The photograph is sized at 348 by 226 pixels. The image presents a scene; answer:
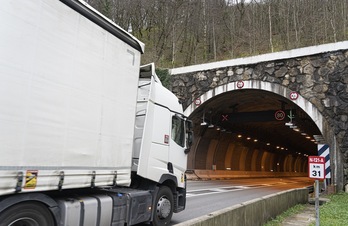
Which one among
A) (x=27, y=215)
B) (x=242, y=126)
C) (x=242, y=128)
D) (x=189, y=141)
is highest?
(x=242, y=126)

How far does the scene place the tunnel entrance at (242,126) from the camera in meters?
21.1

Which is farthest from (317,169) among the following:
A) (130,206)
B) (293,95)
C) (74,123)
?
Result: (293,95)

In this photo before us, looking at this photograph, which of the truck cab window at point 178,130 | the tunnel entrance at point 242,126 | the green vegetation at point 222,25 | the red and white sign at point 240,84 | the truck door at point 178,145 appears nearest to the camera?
the truck door at point 178,145

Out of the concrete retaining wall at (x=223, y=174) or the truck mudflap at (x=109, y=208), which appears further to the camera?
the concrete retaining wall at (x=223, y=174)

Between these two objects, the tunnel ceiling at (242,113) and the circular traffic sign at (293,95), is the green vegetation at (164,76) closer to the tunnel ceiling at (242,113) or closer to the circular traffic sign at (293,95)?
the tunnel ceiling at (242,113)

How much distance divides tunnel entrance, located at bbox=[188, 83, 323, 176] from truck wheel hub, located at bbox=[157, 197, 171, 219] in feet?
40.2

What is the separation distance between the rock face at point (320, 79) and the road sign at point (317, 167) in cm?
1097

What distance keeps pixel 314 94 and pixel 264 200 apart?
11.0 metres

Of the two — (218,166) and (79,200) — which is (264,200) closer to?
(79,200)

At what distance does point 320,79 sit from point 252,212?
12370 millimetres

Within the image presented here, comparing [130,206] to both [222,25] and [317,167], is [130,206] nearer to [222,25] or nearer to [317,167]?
[317,167]

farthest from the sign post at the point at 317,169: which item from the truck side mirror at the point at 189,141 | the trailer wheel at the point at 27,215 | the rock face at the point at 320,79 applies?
the rock face at the point at 320,79

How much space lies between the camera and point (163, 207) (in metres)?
7.26

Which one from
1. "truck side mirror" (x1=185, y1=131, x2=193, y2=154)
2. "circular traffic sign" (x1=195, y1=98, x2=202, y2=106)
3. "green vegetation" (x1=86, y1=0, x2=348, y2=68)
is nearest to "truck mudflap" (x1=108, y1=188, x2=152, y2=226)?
"truck side mirror" (x1=185, y1=131, x2=193, y2=154)
